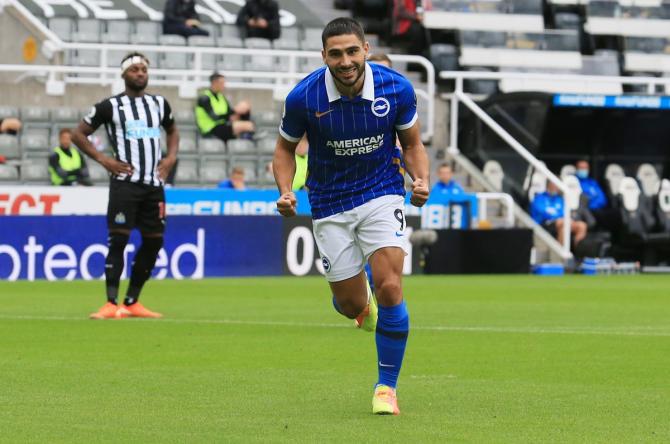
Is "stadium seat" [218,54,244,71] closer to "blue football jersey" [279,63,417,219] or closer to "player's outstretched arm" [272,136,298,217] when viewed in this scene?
"player's outstretched arm" [272,136,298,217]

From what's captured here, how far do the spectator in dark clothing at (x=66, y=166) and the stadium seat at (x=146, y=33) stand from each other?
4931 millimetres

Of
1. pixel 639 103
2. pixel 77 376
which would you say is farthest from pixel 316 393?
pixel 639 103

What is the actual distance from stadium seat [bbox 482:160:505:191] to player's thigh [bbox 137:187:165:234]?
13.7 m

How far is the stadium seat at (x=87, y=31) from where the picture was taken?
87.5 ft

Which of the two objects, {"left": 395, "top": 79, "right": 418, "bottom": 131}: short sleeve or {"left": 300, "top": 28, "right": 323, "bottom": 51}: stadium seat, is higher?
{"left": 300, "top": 28, "right": 323, "bottom": 51}: stadium seat

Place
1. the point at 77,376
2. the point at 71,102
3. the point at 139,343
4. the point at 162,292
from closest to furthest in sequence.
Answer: the point at 77,376 → the point at 139,343 → the point at 162,292 → the point at 71,102

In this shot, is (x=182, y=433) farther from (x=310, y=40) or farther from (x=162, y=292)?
(x=310, y=40)

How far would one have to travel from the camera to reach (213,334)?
12031 millimetres

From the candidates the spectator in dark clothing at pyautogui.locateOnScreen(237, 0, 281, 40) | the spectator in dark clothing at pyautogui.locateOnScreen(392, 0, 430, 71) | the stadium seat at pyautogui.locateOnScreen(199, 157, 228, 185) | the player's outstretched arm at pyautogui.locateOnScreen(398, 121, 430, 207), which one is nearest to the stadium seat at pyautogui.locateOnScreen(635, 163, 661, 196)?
the spectator in dark clothing at pyautogui.locateOnScreen(392, 0, 430, 71)

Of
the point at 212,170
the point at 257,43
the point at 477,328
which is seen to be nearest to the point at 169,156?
the point at 477,328

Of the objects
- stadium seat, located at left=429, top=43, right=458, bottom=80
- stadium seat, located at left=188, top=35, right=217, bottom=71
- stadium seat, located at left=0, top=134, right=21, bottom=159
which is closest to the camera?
stadium seat, located at left=0, top=134, right=21, bottom=159

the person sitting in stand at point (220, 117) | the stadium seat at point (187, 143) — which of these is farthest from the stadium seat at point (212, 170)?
the person sitting in stand at point (220, 117)

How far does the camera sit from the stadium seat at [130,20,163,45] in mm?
27016

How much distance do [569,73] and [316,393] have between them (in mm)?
23764
